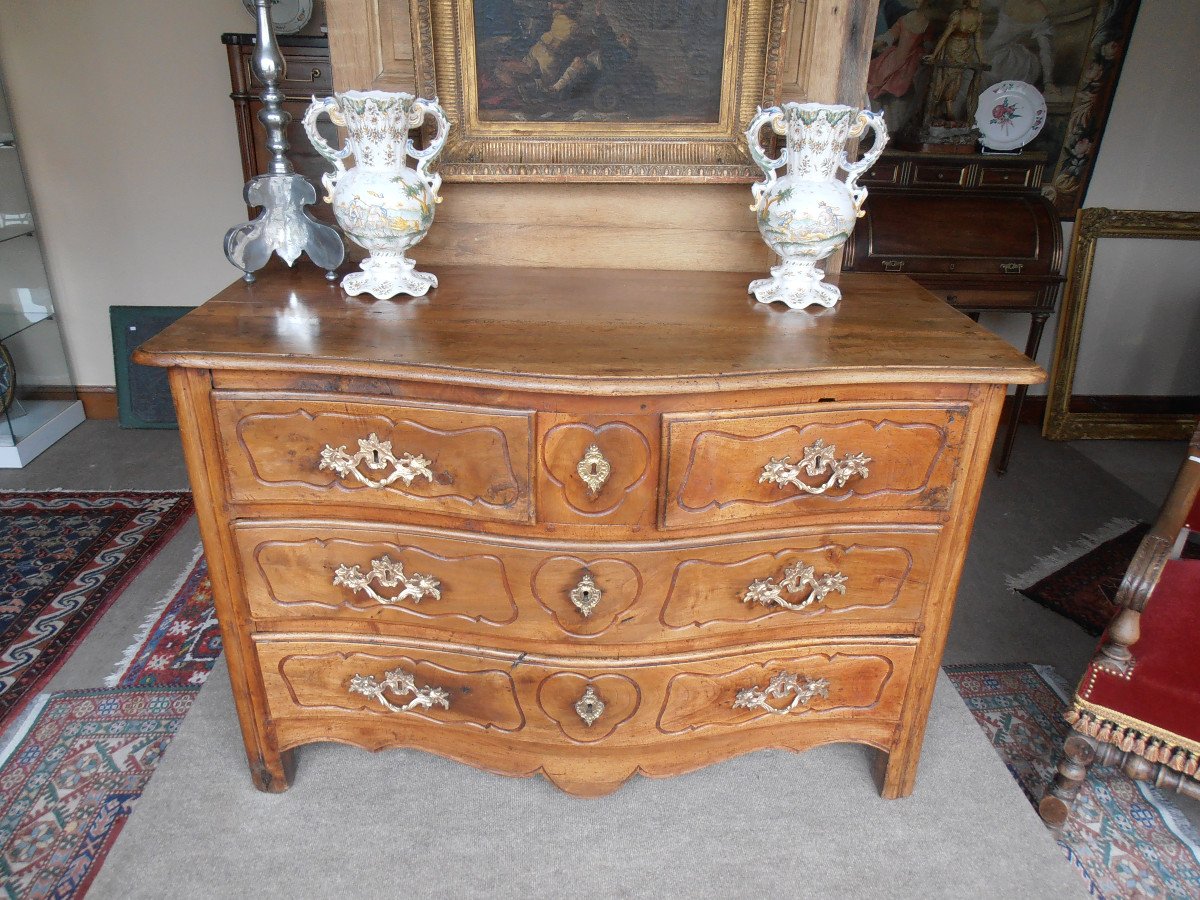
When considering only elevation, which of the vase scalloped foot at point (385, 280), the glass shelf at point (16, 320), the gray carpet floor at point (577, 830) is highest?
the vase scalloped foot at point (385, 280)

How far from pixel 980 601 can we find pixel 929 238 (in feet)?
4.72

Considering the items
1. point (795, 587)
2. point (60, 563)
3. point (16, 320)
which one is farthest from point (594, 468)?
point (16, 320)

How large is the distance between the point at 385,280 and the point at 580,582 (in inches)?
27.6

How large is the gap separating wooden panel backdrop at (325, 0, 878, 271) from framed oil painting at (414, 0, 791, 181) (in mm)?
65

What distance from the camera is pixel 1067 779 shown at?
169 centimetres

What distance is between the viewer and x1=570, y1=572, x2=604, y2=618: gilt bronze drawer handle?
1.40 m

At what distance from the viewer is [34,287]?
10.9 feet

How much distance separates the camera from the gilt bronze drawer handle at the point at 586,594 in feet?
4.59

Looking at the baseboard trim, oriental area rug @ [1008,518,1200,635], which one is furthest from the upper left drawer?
the baseboard trim

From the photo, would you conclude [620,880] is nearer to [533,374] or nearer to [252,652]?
[252,652]

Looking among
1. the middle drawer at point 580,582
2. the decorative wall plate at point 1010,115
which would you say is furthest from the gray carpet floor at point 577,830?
the decorative wall plate at point 1010,115

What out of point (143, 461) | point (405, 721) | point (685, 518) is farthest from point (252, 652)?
point (143, 461)

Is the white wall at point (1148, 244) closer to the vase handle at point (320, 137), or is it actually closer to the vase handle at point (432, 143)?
the vase handle at point (432, 143)

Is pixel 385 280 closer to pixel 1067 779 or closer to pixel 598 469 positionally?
pixel 598 469
